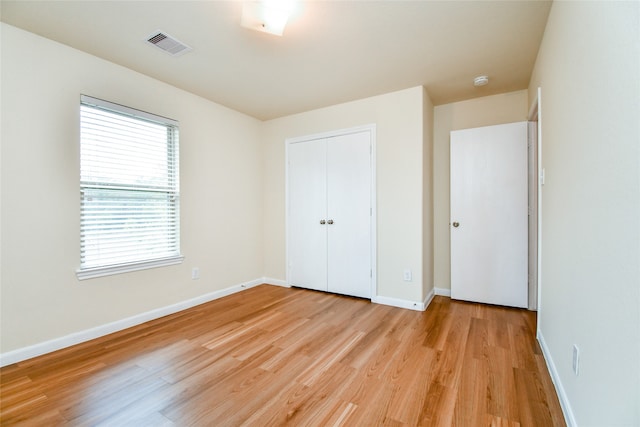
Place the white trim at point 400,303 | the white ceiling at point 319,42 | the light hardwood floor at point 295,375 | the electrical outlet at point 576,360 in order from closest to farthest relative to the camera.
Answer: the electrical outlet at point 576,360, the light hardwood floor at point 295,375, the white ceiling at point 319,42, the white trim at point 400,303

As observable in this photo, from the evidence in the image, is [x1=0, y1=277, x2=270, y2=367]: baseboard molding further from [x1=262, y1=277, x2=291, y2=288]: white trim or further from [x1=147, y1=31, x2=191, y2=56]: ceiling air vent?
[x1=147, y1=31, x2=191, y2=56]: ceiling air vent

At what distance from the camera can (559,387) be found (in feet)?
5.18

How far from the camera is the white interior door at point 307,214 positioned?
3793mm

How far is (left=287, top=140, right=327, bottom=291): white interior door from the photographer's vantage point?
379cm

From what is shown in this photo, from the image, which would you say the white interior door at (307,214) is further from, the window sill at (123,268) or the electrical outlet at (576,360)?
the electrical outlet at (576,360)

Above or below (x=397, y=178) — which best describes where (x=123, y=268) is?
below

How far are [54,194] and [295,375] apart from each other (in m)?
2.33

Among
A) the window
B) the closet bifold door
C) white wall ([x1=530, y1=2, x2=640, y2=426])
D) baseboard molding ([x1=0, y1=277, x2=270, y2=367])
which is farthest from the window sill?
white wall ([x1=530, y1=2, x2=640, y2=426])

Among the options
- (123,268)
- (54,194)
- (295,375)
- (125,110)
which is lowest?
(295,375)

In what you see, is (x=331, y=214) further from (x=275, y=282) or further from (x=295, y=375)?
(x=295, y=375)

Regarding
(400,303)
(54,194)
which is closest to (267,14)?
(54,194)

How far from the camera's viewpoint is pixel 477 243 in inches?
130

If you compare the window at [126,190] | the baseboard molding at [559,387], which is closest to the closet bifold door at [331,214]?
the window at [126,190]

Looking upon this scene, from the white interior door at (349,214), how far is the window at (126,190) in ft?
6.02
